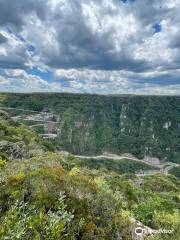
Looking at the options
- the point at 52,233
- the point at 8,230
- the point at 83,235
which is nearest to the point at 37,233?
the point at 52,233

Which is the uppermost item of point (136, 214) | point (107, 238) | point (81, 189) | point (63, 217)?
point (63, 217)

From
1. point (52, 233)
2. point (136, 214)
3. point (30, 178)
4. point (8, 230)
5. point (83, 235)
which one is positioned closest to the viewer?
point (8, 230)

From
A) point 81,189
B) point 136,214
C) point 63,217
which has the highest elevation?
point 63,217

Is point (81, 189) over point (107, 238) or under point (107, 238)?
over

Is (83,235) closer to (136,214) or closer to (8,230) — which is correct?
(8,230)

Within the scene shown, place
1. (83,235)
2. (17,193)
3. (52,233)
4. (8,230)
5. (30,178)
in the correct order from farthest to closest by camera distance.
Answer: (30,178)
(17,193)
(83,235)
(52,233)
(8,230)

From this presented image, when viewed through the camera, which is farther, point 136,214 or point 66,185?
point 136,214

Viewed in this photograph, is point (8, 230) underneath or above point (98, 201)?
above

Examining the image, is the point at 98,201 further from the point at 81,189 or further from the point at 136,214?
the point at 136,214

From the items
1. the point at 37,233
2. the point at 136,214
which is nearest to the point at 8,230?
the point at 37,233
